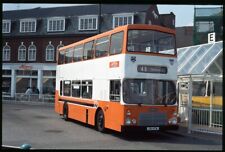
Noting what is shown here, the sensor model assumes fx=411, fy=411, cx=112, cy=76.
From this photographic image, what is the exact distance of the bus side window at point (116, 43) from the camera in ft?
50.1

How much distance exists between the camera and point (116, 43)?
15672mm

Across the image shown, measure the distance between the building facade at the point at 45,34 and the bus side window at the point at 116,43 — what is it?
29125 millimetres

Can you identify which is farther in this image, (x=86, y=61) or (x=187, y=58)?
(x=187, y=58)

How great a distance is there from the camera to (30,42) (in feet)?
162

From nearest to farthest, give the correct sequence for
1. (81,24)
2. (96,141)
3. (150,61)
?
(96,141), (150,61), (81,24)

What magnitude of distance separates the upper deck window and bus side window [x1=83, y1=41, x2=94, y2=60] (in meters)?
3.40

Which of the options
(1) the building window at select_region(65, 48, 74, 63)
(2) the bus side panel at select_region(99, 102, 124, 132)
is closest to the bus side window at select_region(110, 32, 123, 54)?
(2) the bus side panel at select_region(99, 102, 124, 132)

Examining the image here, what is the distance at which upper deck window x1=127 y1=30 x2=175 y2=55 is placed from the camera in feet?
49.3

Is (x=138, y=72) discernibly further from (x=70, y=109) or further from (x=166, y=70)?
(x=70, y=109)

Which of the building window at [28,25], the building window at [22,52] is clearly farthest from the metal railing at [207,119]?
the building window at [28,25]

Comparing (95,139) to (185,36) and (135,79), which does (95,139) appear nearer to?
(135,79)

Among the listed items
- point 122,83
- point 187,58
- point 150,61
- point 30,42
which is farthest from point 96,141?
point 30,42

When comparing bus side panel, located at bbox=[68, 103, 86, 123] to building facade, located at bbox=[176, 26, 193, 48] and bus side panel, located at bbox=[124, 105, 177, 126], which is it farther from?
building facade, located at bbox=[176, 26, 193, 48]

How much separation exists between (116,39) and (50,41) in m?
33.2
